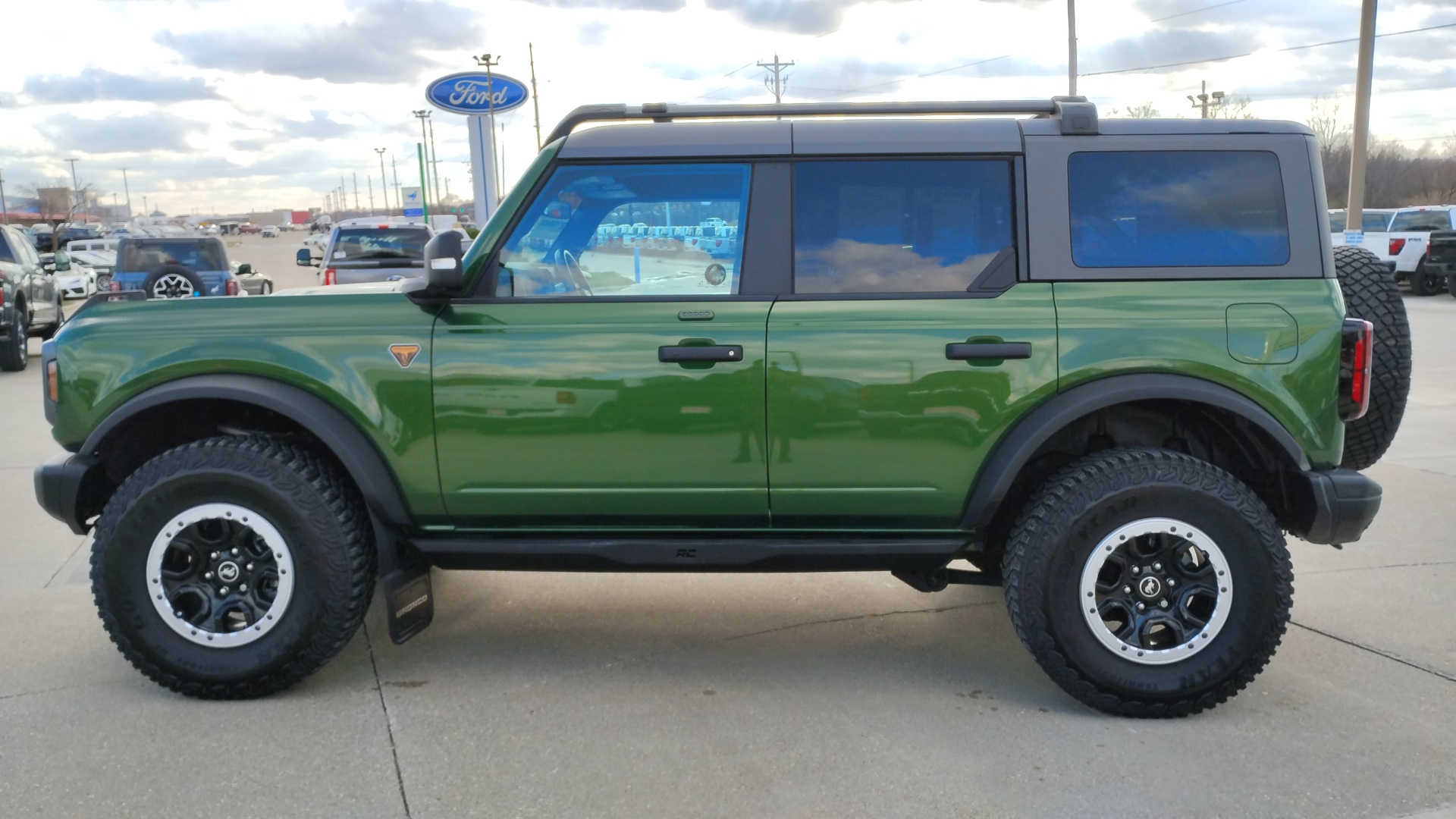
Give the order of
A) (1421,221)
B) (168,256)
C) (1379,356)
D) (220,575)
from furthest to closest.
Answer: (1421,221)
(168,256)
(1379,356)
(220,575)

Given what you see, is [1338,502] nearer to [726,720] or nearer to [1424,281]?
[726,720]

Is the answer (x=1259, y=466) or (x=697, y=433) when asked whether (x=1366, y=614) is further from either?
(x=697, y=433)

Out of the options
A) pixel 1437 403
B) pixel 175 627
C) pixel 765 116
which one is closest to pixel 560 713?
pixel 175 627

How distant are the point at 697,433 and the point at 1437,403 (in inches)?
352

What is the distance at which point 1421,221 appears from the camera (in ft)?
83.9

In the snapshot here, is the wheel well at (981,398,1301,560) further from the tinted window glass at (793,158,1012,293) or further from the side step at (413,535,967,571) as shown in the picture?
the tinted window glass at (793,158,1012,293)

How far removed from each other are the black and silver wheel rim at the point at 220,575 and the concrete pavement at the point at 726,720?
0.95 ft

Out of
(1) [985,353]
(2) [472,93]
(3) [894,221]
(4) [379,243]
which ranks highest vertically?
(2) [472,93]

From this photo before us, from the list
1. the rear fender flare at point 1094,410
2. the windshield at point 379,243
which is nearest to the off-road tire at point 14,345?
the windshield at point 379,243

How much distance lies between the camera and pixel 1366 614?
4.92m

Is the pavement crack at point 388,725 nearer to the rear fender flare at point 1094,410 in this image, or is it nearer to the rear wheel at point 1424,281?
the rear fender flare at point 1094,410

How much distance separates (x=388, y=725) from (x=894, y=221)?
2.36 m

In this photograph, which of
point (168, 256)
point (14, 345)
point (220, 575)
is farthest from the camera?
point (168, 256)

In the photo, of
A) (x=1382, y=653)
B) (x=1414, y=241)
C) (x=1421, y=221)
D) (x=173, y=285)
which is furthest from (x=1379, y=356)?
(x=1421, y=221)
